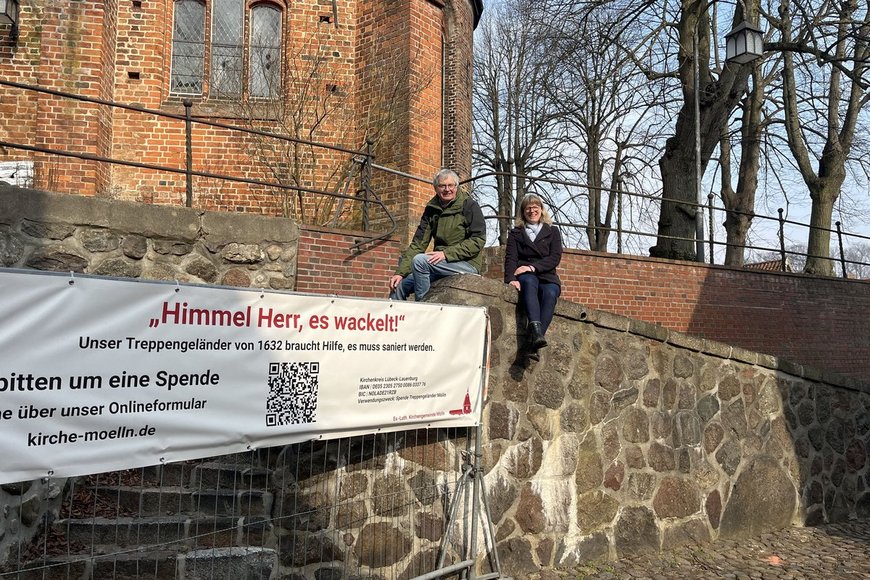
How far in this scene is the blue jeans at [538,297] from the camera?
216 inches

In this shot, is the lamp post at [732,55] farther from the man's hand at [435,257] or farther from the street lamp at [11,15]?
the street lamp at [11,15]

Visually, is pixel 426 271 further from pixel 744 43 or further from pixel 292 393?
pixel 744 43

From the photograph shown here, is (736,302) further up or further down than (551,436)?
further up

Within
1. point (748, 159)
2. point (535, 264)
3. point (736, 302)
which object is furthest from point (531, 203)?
point (748, 159)

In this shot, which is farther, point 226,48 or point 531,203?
point 226,48

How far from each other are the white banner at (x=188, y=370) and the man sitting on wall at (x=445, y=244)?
736 millimetres

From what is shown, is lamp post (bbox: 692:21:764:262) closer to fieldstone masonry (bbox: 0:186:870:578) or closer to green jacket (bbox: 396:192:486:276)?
fieldstone masonry (bbox: 0:186:870:578)

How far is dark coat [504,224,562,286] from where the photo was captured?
5.67 m

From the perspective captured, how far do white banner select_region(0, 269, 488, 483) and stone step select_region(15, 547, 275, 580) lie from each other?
0.82m

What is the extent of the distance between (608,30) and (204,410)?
13095mm

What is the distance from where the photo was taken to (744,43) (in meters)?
11.8

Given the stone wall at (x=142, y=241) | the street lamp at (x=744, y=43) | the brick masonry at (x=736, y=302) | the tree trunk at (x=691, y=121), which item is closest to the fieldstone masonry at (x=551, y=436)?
the stone wall at (x=142, y=241)

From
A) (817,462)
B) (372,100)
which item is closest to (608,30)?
(372,100)

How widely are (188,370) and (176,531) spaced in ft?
4.99
